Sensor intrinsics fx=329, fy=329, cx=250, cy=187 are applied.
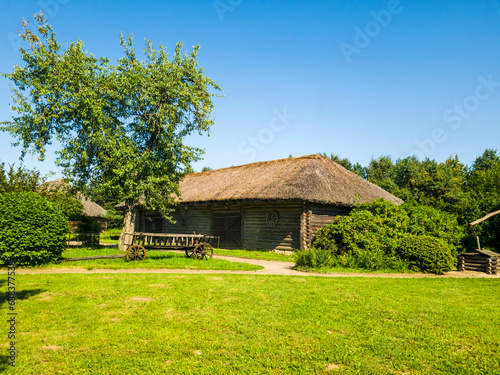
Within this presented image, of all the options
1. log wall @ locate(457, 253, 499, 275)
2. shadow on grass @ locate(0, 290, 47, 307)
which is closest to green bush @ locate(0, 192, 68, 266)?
shadow on grass @ locate(0, 290, 47, 307)

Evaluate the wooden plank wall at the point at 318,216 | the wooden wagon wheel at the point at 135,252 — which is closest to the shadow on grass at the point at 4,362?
the wooden wagon wheel at the point at 135,252

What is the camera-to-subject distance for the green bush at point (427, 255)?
40.0ft

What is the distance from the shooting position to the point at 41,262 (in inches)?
450

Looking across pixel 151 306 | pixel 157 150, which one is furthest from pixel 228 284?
pixel 157 150

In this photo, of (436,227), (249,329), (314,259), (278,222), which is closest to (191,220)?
(278,222)

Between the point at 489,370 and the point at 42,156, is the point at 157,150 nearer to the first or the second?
the point at 42,156

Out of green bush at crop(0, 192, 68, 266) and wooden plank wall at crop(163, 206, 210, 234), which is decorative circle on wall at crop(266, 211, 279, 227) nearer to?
wooden plank wall at crop(163, 206, 210, 234)

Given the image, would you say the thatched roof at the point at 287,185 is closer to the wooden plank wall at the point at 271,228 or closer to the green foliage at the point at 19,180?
the wooden plank wall at the point at 271,228

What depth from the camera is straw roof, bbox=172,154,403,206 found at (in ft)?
61.0

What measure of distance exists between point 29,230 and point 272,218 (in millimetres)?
12383

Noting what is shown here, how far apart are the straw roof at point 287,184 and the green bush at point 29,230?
10273 mm

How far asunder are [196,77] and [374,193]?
14.8 meters

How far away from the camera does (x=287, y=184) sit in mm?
19328

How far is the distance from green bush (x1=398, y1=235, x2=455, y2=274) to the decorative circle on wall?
7.86 meters
